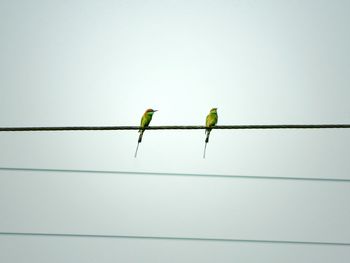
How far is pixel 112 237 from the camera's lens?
3.33 metres

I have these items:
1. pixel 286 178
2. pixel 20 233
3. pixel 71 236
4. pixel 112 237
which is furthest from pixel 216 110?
pixel 20 233

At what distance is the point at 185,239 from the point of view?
330 centimetres

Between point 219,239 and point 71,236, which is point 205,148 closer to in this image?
point 219,239

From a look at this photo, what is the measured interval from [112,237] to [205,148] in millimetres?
961

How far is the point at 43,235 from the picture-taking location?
330cm

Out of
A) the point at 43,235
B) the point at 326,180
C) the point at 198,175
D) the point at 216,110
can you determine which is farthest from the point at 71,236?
the point at 326,180

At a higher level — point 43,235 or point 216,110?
point 216,110

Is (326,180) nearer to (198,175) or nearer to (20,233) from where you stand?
(198,175)

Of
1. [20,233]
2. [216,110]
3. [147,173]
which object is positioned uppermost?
[216,110]

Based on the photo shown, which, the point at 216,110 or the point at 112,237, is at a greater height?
the point at 216,110

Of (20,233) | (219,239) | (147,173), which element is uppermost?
(147,173)

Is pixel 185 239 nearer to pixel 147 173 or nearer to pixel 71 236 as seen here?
pixel 147 173

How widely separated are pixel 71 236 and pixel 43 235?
204 millimetres

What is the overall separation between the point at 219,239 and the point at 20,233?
57.5 inches
